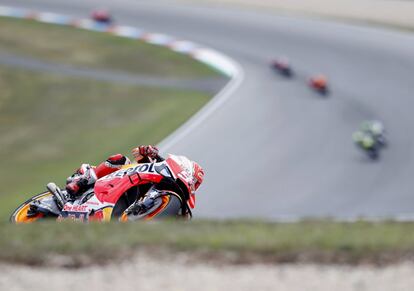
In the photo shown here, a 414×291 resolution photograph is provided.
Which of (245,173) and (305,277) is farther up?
(305,277)

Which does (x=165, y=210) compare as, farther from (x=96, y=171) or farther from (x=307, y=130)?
(x=307, y=130)

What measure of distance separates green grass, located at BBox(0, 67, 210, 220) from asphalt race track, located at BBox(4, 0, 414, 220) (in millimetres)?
2018

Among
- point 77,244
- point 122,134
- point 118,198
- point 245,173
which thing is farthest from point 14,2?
point 77,244

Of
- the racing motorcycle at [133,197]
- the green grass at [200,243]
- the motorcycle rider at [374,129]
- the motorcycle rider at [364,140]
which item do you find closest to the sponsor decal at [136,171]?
the racing motorcycle at [133,197]

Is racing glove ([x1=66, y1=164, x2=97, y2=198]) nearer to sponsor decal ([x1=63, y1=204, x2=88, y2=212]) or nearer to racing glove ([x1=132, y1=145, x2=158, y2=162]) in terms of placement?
sponsor decal ([x1=63, y1=204, x2=88, y2=212])

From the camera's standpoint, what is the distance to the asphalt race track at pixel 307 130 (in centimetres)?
1591

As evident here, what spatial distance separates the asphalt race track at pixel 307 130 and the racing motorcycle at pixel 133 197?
17.0 ft

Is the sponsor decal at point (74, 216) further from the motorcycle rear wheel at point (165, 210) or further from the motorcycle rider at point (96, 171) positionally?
the motorcycle rear wheel at point (165, 210)

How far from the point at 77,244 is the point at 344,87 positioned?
17472mm

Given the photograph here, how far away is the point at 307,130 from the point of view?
1958cm

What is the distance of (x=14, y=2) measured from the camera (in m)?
37.0

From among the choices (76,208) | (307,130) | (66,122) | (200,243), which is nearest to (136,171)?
(76,208)

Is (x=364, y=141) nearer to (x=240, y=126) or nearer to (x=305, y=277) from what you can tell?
(x=240, y=126)

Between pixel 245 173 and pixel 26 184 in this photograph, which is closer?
pixel 245 173
